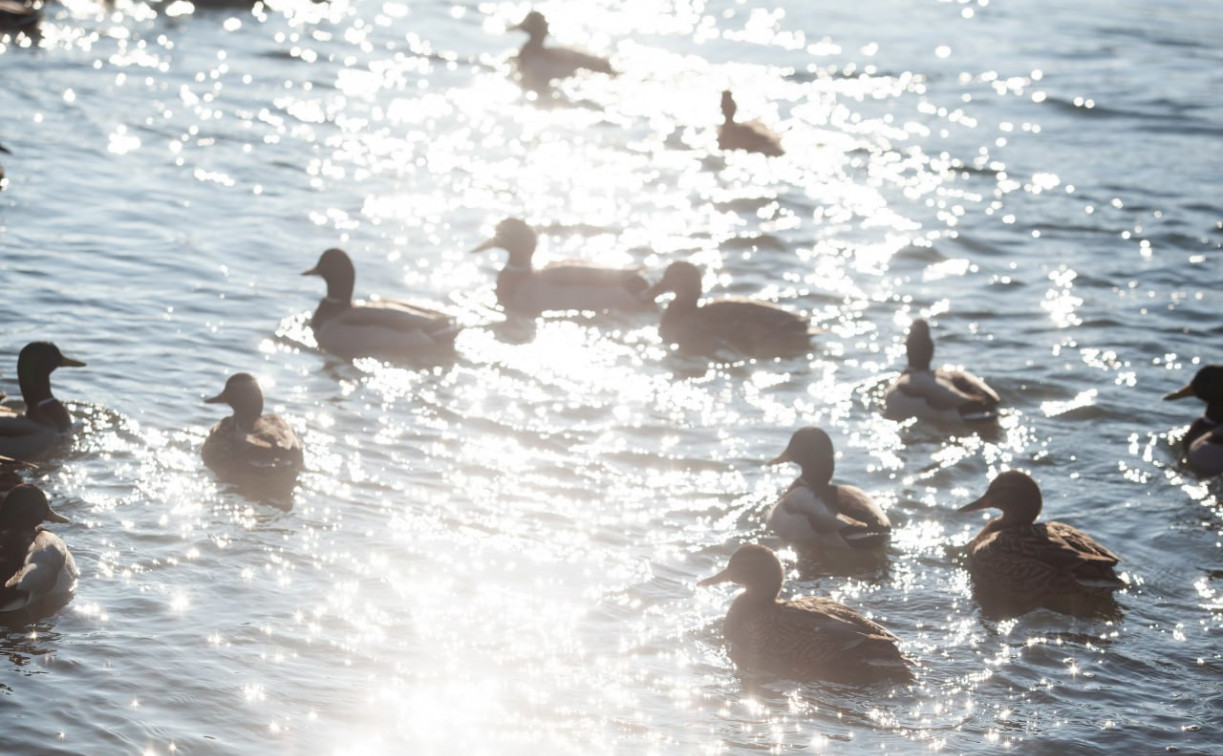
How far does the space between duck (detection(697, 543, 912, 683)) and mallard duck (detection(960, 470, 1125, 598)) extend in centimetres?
146

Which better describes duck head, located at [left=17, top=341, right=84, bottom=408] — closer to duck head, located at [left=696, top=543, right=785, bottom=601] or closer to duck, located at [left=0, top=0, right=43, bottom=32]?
duck head, located at [left=696, top=543, right=785, bottom=601]

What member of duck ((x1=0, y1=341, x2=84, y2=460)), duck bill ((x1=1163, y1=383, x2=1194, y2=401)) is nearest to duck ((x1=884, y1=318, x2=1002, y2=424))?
duck bill ((x1=1163, y1=383, x2=1194, y2=401))

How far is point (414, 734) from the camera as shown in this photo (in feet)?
30.0

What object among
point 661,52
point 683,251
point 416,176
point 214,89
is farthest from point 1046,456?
point 661,52

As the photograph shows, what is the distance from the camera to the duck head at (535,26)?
1135 inches

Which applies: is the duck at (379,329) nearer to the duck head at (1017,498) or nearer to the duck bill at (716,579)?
the duck bill at (716,579)

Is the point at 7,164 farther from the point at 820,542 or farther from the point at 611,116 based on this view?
the point at 820,542

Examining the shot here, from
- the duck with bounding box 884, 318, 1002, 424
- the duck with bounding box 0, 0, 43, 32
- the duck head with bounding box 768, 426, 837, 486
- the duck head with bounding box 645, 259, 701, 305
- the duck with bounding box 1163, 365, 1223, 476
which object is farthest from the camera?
the duck with bounding box 0, 0, 43, 32

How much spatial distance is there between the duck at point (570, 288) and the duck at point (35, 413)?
543 centimetres

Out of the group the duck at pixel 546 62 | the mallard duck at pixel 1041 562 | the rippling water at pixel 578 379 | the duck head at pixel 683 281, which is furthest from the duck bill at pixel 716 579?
the duck at pixel 546 62

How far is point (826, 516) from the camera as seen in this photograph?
12070 millimetres

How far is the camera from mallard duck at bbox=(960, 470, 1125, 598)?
1152cm

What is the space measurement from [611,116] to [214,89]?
Answer: 6.02m

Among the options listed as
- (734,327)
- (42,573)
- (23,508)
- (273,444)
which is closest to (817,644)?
(273,444)
